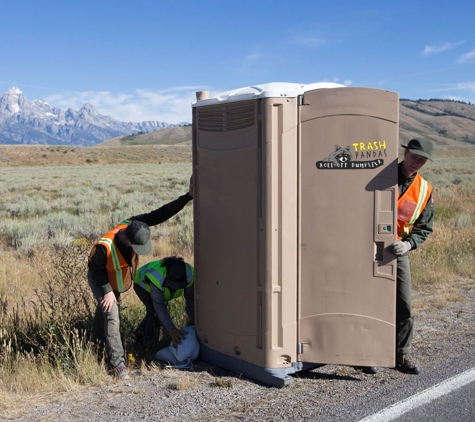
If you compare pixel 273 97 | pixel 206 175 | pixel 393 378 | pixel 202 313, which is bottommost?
pixel 393 378

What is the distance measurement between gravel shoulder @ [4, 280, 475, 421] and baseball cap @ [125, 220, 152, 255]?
110 centimetres

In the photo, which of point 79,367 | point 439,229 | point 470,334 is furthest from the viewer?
point 439,229

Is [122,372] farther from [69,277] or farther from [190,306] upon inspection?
[69,277]

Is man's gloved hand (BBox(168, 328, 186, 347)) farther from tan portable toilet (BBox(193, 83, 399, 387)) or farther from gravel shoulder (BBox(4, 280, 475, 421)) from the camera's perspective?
tan portable toilet (BBox(193, 83, 399, 387))

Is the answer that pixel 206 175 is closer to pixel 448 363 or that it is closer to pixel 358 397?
pixel 358 397

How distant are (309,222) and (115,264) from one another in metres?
1.83

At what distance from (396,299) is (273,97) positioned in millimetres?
2195

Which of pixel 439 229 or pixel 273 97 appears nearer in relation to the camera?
pixel 273 97

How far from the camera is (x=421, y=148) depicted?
4734mm

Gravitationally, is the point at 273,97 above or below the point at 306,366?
above

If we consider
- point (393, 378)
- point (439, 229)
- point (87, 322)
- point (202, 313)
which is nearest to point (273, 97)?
point (202, 313)

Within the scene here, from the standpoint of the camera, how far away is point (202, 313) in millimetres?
5086

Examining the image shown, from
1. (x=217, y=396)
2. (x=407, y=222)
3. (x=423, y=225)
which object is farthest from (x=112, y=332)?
(x=423, y=225)

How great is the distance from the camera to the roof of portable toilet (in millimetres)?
4258
